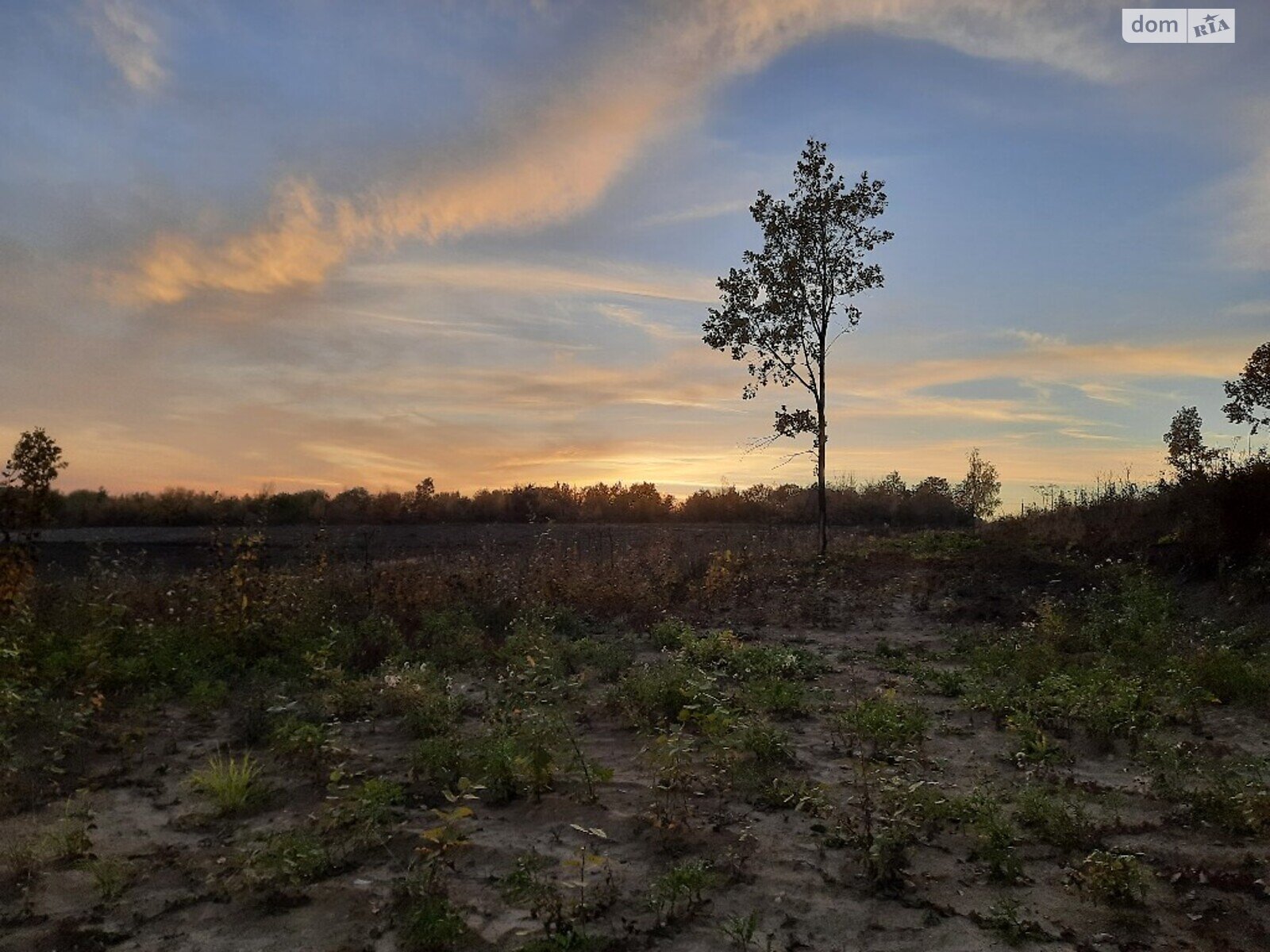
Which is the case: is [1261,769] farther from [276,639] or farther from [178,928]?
[276,639]

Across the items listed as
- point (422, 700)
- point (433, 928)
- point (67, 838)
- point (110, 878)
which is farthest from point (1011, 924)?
point (67, 838)

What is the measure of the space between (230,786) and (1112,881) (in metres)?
5.78

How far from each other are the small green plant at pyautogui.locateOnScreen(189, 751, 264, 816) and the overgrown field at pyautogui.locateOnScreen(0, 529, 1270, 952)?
29 mm

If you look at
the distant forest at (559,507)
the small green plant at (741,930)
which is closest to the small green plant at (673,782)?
the small green plant at (741,930)

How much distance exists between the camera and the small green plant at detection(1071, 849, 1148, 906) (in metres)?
4.68

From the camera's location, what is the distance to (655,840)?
5355 mm

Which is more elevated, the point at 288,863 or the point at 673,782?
the point at 673,782

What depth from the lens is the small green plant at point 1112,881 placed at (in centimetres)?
468

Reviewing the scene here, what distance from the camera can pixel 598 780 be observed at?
20.9ft

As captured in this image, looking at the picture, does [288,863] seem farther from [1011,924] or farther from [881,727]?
[881,727]

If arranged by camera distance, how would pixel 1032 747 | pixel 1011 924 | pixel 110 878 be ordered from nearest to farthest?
pixel 1011 924, pixel 110 878, pixel 1032 747

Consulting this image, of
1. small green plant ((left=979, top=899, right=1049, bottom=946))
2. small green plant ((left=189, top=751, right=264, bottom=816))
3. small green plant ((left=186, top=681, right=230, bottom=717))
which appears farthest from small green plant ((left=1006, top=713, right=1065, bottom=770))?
small green plant ((left=186, top=681, right=230, bottom=717))

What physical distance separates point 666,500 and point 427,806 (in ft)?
90.7

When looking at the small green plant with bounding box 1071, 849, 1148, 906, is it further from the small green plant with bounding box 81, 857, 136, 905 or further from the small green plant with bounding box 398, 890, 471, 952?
the small green plant with bounding box 81, 857, 136, 905
